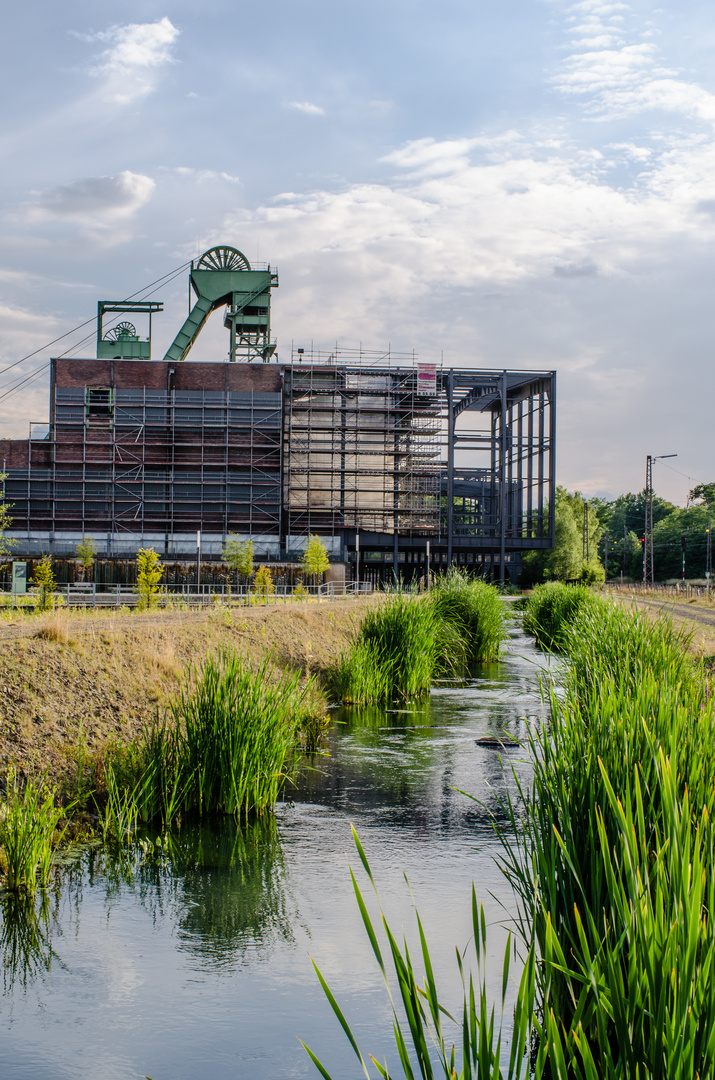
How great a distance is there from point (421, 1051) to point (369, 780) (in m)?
8.35

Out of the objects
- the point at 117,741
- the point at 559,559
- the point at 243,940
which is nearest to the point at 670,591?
the point at 559,559

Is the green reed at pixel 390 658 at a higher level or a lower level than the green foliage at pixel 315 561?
lower

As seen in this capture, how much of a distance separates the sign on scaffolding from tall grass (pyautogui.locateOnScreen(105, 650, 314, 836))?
192 feet

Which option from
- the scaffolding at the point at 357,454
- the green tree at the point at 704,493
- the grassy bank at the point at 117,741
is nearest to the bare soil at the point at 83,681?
the grassy bank at the point at 117,741

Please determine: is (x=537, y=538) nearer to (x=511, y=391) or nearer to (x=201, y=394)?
(x=511, y=391)

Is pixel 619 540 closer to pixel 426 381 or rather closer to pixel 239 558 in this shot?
pixel 426 381

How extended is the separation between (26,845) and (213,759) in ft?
7.85

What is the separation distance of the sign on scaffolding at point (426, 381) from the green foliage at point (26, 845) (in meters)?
60.6

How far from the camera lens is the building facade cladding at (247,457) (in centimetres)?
6762

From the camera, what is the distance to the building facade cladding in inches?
2662

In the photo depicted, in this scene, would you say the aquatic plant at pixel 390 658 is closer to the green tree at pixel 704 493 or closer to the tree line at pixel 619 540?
the tree line at pixel 619 540

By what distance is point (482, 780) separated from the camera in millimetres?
11047

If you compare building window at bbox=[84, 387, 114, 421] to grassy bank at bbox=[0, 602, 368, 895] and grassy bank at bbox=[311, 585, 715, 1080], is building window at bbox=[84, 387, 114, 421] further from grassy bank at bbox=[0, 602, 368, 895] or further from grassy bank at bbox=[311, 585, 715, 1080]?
grassy bank at bbox=[311, 585, 715, 1080]

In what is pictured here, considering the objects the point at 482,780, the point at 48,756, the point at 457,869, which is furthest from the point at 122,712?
the point at 457,869
